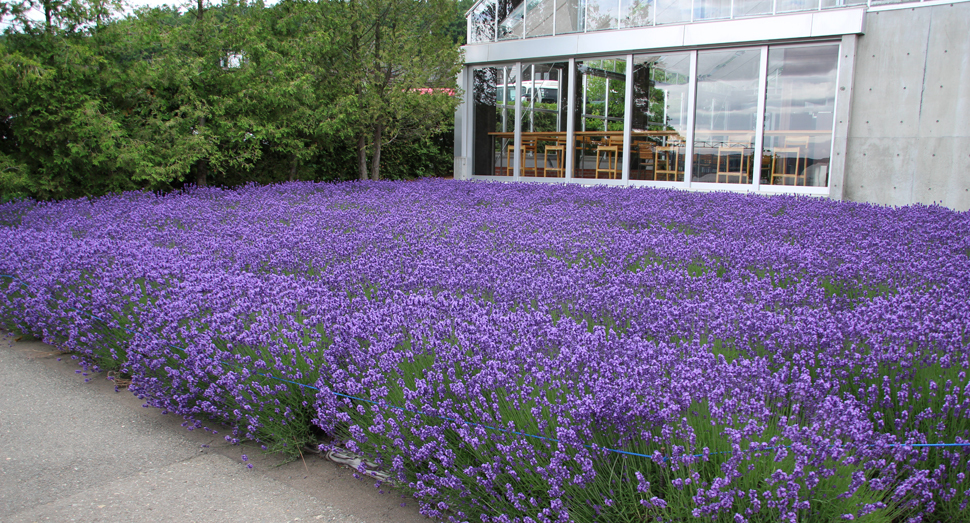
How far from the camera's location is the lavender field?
2109mm

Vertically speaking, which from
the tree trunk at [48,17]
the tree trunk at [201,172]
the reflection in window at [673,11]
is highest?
the reflection in window at [673,11]

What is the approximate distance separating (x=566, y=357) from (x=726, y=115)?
11293mm

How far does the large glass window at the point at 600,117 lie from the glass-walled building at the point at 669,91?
0.03 m

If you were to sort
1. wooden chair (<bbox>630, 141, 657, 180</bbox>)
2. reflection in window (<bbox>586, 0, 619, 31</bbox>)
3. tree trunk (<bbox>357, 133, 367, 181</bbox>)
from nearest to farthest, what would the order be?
wooden chair (<bbox>630, 141, 657, 180</bbox>) → reflection in window (<bbox>586, 0, 619, 31</bbox>) → tree trunk (<bbox>357, 133, 367, 181</bbox>)

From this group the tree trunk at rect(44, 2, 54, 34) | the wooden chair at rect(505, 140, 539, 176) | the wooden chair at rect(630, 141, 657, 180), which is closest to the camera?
the tree trunk at rect(44, 2, 54, 34)

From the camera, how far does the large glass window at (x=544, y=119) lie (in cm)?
1474

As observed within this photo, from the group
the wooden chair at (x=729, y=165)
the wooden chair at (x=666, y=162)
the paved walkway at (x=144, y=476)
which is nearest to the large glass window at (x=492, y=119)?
the wooden chair at (x=666, y=162)

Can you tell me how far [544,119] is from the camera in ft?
49.4

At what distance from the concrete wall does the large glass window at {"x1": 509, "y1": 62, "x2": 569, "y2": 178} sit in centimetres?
582

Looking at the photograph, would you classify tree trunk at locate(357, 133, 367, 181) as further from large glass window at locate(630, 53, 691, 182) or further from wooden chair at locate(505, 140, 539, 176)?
large glass window at locate(630, 53, 691, 182)

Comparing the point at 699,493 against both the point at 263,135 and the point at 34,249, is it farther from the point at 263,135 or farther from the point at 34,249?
the point at 263,135

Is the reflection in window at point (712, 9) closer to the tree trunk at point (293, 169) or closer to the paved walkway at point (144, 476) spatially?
the tree trunk at point (293, 169)

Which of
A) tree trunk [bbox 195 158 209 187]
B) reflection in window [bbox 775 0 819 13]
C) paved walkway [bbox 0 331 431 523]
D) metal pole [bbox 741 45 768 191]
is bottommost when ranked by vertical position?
paved walkway [bbox 0 331 431 523]

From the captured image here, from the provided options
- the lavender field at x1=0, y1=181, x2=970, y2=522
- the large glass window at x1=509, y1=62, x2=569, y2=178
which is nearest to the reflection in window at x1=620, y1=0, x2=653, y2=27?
the large glass window at x1=509, y1=62, x2=569, y2=178
